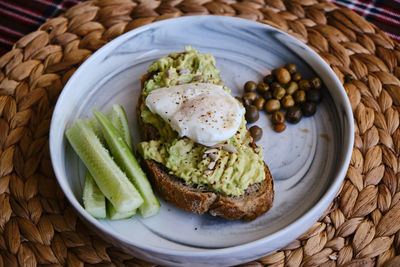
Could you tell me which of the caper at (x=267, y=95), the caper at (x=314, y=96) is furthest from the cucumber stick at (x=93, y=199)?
the caper at (x=314, y=96)

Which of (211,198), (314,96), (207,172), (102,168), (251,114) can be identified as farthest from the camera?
(314,96)

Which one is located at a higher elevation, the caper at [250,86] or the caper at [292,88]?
the caper at [250,86]

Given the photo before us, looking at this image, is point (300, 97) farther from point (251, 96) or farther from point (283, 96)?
point (251, 96)

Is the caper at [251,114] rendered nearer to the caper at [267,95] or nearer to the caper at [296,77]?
the caper at [267,95]

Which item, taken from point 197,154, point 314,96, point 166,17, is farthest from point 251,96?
point 166,17

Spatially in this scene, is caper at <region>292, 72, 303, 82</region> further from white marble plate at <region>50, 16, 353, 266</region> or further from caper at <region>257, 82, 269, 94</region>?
caper at <region>257, 82, 269, 94</region>

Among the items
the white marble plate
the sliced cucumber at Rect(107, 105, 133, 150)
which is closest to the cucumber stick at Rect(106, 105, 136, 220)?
the sliced cucumber at Rect(107, 105, 133, 150)

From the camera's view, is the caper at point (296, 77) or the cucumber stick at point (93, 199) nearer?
the cucumber stick at point (93, 199)
